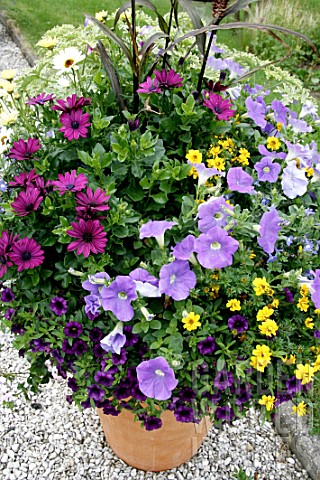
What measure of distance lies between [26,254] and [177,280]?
0.40 meters

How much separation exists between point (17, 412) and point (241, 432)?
0.99 m

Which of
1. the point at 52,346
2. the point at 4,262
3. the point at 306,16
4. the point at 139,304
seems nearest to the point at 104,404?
the point at 52,346

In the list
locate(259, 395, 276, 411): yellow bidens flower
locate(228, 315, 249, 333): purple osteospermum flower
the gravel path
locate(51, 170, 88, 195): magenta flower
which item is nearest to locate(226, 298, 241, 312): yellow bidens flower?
locate(228, 315, 249, 333): purple osteospermum flower

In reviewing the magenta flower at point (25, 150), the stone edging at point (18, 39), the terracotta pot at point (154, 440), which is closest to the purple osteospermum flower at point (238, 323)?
the terracotta pot at point (154, 440)

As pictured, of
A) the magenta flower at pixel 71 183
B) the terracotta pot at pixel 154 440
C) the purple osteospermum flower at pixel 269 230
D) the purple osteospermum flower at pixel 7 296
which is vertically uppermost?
the magenta flower at pixel 71 183

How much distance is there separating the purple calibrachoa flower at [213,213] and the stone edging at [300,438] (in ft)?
4.03

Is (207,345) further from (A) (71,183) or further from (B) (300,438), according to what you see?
(B) (300,438)

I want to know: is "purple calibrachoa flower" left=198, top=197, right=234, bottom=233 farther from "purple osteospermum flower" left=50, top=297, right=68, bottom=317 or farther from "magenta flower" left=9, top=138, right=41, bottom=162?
"magenta flower" left=9, top=138, right=41, bottom=162

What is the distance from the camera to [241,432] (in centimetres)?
222

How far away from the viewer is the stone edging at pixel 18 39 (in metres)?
5.35

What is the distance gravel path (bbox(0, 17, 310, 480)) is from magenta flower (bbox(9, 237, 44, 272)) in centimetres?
86

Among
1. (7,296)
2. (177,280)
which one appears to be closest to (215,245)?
(177,280)

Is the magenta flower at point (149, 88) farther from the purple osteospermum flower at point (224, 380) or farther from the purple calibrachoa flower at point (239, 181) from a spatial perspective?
the purple osteospermum flower at point (224, 380)

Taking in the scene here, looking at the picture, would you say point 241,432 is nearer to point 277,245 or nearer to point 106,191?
point 277,245
